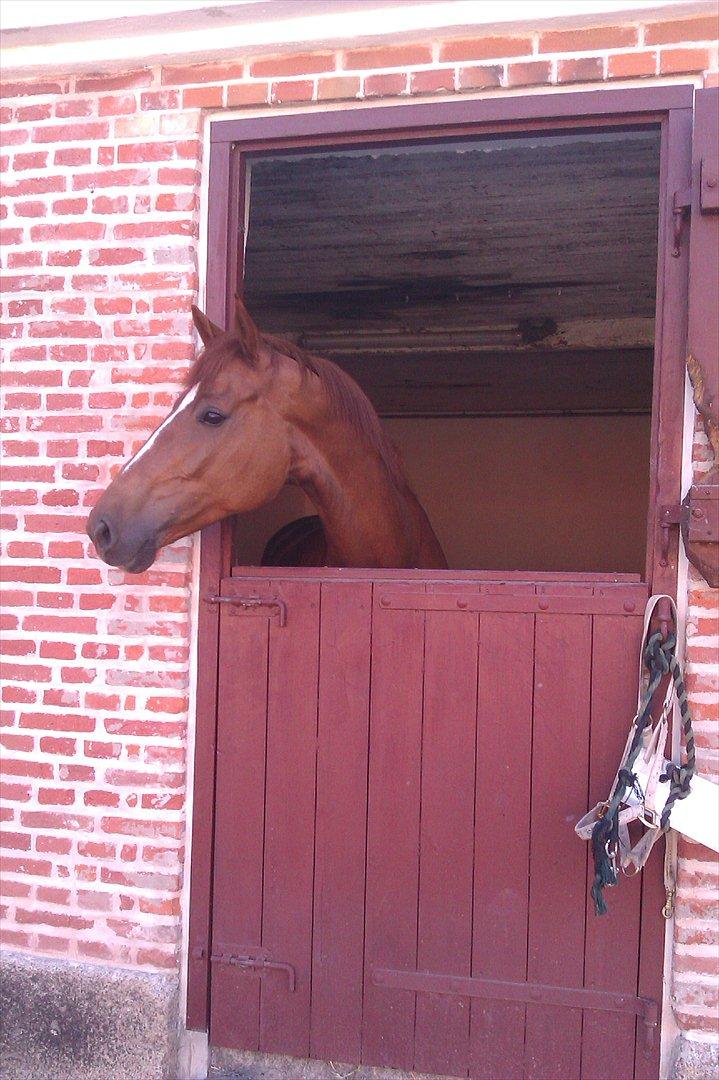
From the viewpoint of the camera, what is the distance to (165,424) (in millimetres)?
2861

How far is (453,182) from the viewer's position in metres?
4.18

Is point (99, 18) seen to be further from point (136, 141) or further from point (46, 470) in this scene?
point (46, 470)

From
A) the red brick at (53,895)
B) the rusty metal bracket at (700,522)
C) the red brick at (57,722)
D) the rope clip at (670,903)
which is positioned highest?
the rusty metal bracket at (700,522)

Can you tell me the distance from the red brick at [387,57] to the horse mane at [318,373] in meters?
0.90

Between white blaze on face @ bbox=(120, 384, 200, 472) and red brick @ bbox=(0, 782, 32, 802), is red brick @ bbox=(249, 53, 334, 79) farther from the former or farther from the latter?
red brick @ bbox=(0, 782, 32, 802)

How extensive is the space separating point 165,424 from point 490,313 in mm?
3478

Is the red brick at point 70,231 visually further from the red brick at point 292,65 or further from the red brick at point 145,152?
the red brick at point 292,65

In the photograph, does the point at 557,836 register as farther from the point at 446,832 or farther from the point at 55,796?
the point at 55,796

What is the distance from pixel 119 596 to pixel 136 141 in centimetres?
152

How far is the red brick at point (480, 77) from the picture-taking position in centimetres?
293

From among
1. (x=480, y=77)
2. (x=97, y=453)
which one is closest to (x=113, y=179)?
(x=97, y=453)

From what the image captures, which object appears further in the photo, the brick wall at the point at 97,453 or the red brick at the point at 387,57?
the brick wall at the point at 97,453

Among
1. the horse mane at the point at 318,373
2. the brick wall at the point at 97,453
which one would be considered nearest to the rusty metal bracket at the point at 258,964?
the brick wall at the point at 97,453

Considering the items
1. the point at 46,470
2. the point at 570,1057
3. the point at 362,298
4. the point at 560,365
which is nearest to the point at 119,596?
the point at 46,470
